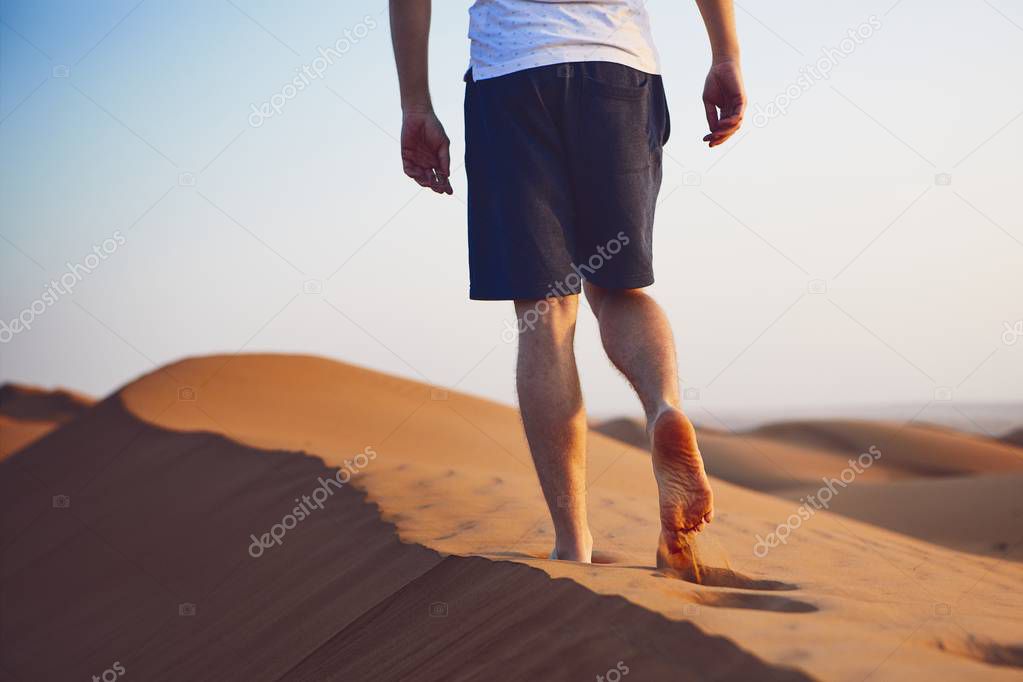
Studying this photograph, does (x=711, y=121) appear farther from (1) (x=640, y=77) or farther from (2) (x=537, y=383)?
(2) (x=537, y=383)

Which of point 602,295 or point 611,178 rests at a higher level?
point 611,178

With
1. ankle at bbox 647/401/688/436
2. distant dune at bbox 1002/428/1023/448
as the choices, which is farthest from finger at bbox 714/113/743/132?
distant dune at bbox 1002/428/1023/448

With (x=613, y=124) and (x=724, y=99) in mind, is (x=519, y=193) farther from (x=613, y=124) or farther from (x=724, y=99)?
(x=724, y=99)

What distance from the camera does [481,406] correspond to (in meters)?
7.86

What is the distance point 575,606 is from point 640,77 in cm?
127

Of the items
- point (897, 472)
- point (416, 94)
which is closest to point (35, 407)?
point (897, 472)

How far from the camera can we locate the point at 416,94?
238 cm

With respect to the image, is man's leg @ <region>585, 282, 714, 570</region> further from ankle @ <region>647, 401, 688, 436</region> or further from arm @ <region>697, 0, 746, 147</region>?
arm @ <region>697, 0, 746, 147</region>

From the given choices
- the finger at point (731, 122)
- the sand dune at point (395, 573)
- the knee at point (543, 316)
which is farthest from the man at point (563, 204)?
the sand dune at point (395, 573)

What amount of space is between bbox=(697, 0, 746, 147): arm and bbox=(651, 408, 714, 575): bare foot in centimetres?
85

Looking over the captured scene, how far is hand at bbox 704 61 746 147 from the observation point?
2.37 metres

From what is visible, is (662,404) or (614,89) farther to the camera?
(614,89)

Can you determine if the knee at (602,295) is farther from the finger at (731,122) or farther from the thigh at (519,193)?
the finger at (731,122)

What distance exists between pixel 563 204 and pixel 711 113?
58 cm
